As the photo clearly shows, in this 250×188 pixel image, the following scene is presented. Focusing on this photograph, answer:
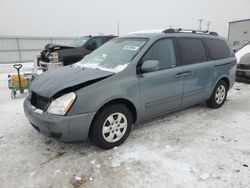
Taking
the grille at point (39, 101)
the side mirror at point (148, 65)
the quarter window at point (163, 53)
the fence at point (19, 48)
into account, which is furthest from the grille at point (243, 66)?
the fence at point (19, 48)

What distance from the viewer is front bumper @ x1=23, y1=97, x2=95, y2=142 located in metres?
2.58

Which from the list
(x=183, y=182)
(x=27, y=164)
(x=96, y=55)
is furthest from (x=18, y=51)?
(x=183, y=182)

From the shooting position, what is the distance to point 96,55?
392 cm

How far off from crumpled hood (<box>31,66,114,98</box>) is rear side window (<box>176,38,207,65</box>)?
1551mm

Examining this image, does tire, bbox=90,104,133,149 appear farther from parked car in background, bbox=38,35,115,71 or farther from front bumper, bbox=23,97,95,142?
parked car in background, bbox=38,35,115,71

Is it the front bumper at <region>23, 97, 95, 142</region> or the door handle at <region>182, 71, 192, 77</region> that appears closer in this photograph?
the front bumper at <region>23, 97, 95, 142</region>

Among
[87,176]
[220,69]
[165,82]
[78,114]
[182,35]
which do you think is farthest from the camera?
[220,69]

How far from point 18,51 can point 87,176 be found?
1660cm

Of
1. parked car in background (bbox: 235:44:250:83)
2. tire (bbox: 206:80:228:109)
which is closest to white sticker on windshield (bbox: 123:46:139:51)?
tire (bbox: 206:80:228:109)

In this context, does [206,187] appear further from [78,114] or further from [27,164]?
[27,164]

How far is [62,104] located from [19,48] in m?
16.2

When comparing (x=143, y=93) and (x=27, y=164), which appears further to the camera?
(x=143, y=93)

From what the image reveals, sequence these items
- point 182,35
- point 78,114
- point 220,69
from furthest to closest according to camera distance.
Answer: point 220,69 < point 182,35 < point 78,114

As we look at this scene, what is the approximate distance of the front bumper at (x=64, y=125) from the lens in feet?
8.47
